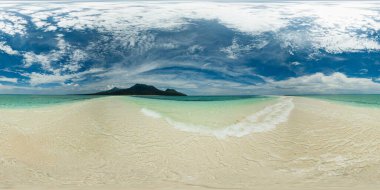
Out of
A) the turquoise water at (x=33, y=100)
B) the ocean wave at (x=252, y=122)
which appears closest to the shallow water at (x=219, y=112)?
the ocean wave at (x=252, y=122)

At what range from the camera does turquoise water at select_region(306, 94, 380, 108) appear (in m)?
5.87

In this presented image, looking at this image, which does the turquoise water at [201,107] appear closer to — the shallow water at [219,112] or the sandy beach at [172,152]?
the shallow water at [219,112]

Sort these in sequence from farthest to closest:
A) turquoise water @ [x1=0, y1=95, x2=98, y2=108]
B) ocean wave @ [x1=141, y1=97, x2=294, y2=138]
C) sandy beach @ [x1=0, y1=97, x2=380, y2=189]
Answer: turquoise water @ [x1=0, y1=95, x2=98, y2=108] → ocean wave @ [x1=141, y1=97, x2=294, y2=138] → sandy beach @ [x1=0, y1=97, x2=380, y2=189]

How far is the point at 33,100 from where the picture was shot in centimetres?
612

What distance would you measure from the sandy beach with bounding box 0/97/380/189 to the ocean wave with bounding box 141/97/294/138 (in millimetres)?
48

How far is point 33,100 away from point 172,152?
195cm

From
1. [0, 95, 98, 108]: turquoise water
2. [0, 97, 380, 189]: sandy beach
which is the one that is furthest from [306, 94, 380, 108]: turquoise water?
[0, 95, 98, 108]: turquoise water

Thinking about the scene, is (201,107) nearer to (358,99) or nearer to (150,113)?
(150,113)

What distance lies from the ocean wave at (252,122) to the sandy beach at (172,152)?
48 millimetres

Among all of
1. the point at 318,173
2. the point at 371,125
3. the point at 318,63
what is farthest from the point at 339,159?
the point at 318,63

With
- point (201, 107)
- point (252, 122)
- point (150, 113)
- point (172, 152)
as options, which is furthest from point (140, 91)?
point (252, 122)

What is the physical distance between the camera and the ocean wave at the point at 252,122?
5.55m

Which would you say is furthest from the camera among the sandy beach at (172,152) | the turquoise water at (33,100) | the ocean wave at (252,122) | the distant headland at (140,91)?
the turquoise water at (33,100)

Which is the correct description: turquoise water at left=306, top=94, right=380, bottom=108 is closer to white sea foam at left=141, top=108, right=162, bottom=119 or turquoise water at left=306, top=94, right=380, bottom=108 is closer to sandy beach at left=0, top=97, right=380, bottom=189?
sandy beach at left=0, top=97, right=380, bottom=189
